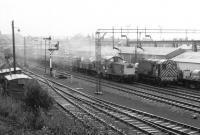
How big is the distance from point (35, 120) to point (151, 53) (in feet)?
122

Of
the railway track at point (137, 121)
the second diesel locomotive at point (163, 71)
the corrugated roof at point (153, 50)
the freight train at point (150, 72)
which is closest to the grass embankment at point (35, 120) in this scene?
the railway track at point (137, 121)

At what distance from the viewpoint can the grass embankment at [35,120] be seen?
11580mm

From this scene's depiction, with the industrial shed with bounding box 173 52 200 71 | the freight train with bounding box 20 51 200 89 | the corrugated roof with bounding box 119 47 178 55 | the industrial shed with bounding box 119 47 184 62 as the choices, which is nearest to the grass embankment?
the freight train with bounding box 20 51 200 89

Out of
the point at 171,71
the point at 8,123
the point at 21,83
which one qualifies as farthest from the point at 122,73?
the point at 8,123

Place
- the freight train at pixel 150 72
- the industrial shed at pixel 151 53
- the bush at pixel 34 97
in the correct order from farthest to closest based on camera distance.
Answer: the industrial shed at pixel 151 53, the freight train at pixel 150 72, the bush at pixel 34 97

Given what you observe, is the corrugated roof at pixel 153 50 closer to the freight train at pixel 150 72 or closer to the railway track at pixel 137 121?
the freight train at pixel 150 72

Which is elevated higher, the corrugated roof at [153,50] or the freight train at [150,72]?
the corrugated roof at [153,50]

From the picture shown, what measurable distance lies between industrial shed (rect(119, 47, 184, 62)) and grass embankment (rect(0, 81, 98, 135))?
97.4 feet

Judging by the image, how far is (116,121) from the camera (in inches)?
658

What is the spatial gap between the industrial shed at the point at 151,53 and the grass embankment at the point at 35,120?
2968cm

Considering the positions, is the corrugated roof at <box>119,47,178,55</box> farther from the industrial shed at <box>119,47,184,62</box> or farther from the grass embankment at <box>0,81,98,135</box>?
the grass embankment at <box>0,81,98,135</box>

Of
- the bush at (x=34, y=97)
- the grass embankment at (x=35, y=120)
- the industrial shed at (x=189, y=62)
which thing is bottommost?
the grass embankment at (x=35, y=120)

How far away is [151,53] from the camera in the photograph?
4894cm

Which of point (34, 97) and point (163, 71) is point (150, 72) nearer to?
point (163, 71)
